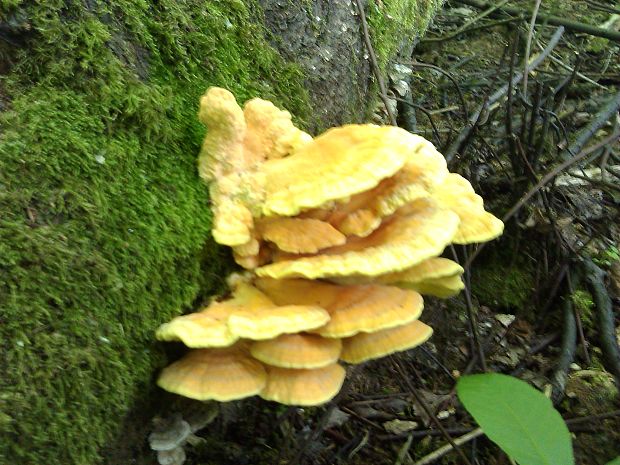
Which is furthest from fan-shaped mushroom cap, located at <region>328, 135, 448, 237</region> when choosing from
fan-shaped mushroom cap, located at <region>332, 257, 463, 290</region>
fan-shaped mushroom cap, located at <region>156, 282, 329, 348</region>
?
fan-shaped mushroom cap, located at <region>156, 282, 329, 348</region>

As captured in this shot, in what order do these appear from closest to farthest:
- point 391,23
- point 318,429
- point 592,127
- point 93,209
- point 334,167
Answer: point 93,209 < point 334,167 < point 318,429 < point 391,23 < point 592,127

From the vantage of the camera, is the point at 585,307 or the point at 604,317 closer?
the point at 604,317

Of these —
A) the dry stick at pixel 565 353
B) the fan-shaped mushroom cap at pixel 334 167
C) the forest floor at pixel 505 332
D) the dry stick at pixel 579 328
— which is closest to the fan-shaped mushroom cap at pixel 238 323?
the fan-shaped mushroom cap at pixel 334 167

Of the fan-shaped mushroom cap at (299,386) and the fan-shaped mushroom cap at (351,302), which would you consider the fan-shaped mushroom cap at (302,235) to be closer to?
the fan-shaped mushroom cap at (351,302)

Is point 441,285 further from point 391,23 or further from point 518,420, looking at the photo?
point 391,23

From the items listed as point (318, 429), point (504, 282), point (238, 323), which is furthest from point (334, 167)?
point (504, 282)

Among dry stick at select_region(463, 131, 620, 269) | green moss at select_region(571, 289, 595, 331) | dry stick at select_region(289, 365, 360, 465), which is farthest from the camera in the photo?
green moss at select_region(571, 289, 595, 331)

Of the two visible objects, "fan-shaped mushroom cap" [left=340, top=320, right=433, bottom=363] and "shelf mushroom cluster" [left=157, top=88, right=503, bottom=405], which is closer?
"shelf mushroom cluster" [left=157, top=88, right=503, bottom=405]

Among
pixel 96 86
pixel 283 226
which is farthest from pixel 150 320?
pixel 96 86

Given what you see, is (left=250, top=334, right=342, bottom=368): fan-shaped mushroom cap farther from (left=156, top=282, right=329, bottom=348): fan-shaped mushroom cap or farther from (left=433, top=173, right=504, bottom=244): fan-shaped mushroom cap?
(left=433, top=173, right=504, bottom=244): fan-shaped mushroom cap
